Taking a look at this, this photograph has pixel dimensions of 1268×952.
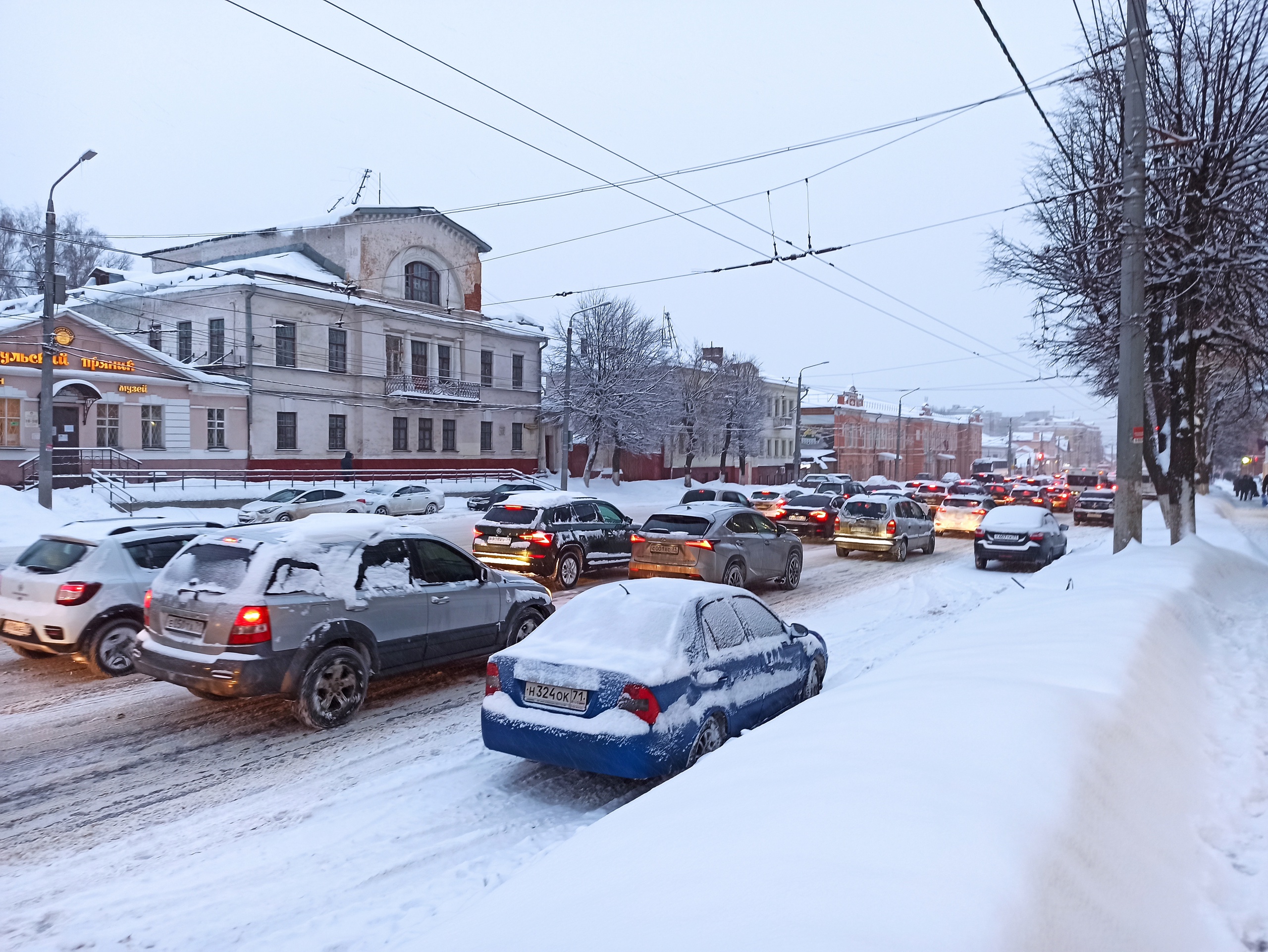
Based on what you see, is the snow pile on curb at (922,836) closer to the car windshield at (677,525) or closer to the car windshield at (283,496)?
the car windshield at (677,525)

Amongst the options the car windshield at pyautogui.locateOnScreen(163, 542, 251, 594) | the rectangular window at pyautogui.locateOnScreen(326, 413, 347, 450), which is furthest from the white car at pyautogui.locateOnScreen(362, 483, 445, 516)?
the car windshield at pyautogui.locateOnScreen(163, 542, 251, 594)

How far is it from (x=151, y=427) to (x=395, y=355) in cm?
1260

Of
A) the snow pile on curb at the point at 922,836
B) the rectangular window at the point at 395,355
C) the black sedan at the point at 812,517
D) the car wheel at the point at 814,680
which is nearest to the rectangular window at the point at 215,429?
the rectangular window at the point at 395,355

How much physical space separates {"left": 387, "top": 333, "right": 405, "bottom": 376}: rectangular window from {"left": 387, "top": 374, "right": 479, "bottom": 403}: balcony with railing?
1.06ft

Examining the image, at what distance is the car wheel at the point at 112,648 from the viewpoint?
8617mm

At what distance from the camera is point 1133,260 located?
1234cm

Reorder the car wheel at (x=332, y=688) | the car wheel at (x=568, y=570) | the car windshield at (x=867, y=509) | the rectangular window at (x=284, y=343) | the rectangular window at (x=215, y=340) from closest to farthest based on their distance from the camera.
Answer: the car wheel at (x=332, y=688)
the car wheel at (x=568, y=570)
the car windshield at (x=867, y=509)
the rectangular window at (x=215, y=340)
the rectangular window at (x=284, y=343)

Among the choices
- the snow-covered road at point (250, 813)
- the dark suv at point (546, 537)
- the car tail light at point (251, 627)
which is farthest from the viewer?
the dark suv at point (546, 537)

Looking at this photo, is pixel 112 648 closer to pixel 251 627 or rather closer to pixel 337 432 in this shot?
pixel 251 627

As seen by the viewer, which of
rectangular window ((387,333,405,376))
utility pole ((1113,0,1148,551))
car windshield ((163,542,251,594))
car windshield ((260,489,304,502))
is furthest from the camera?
rectangular window ((387,333,405,376))

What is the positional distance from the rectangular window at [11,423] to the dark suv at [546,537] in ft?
77.3

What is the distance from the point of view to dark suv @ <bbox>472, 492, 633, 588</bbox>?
49.1 feet

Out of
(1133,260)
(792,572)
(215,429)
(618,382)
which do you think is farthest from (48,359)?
(618,382)

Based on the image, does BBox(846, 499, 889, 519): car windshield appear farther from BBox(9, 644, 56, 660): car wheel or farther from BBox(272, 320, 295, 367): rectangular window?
BBox(272, 320, 295, 367): rectangular window
